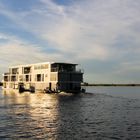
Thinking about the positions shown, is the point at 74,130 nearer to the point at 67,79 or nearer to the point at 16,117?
the point at 16,117

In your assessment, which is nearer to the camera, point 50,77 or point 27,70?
point 50,77

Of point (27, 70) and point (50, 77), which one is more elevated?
point (27, 70)

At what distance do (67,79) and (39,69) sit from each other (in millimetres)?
19776

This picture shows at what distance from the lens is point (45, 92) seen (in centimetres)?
12250

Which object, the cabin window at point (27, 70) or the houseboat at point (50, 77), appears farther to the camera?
the cabin window at point (27, 70)

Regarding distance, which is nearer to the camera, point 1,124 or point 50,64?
point 1,124

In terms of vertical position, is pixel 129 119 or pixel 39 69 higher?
pixel 39 69

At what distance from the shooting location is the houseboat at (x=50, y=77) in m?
119

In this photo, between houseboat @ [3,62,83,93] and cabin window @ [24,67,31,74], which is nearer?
houseboat @ [3,62,83,93]

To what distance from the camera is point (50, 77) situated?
4852 inches

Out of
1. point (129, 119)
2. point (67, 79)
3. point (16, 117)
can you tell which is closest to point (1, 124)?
point (16, 117)

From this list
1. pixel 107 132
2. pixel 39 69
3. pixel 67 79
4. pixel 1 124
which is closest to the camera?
pixel 107 132

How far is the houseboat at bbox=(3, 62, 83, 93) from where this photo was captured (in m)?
119

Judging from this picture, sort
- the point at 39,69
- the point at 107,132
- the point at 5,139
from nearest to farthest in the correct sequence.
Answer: the point at 5,139
the point at 107,132
the point at 39,69
